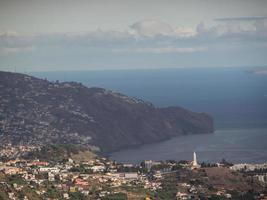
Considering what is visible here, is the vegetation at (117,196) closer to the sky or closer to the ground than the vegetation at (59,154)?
closer to the ground

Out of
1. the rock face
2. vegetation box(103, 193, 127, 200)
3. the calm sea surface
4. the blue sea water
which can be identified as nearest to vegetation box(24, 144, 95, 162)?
the calm sea surface

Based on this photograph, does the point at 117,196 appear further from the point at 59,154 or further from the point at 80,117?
the point at 80,117

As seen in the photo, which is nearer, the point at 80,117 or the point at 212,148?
the point at 212,148

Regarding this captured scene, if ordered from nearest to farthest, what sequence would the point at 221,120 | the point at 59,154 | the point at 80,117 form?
the point at 59,154, the point at 80,117, the point at 221,120

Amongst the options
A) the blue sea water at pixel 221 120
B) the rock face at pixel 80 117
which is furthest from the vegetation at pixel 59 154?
the rock face at pixel 80 117

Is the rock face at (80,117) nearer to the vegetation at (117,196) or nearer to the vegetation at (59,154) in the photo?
the vegetation at (59,154)

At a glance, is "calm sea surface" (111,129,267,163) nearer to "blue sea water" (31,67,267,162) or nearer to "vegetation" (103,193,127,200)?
"blue sea water" (31,67,267,162)

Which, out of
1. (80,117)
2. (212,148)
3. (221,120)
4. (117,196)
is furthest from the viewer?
(221,120)

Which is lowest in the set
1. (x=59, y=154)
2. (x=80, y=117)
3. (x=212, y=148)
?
(x=212, y=148)

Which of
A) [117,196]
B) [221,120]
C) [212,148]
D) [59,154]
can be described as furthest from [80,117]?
[117,196]
